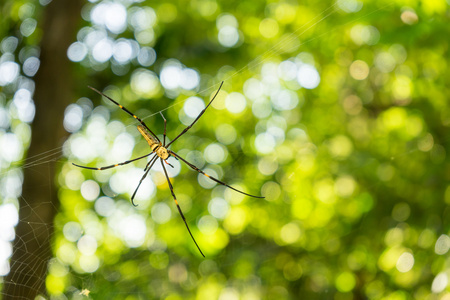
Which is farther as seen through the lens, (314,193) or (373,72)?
(373,72)

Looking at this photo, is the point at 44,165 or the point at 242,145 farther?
the point at 242,145

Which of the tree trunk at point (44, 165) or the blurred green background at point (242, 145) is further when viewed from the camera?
the blurred green background at point (242, 145)

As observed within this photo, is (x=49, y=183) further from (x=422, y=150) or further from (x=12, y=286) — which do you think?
(x=422, y=150)

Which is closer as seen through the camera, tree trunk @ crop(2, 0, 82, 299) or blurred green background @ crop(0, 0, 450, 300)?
tree trunk @ crop(2, 0, 82, 299)

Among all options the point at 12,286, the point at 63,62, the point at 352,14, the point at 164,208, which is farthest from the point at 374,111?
the point at 12,286
